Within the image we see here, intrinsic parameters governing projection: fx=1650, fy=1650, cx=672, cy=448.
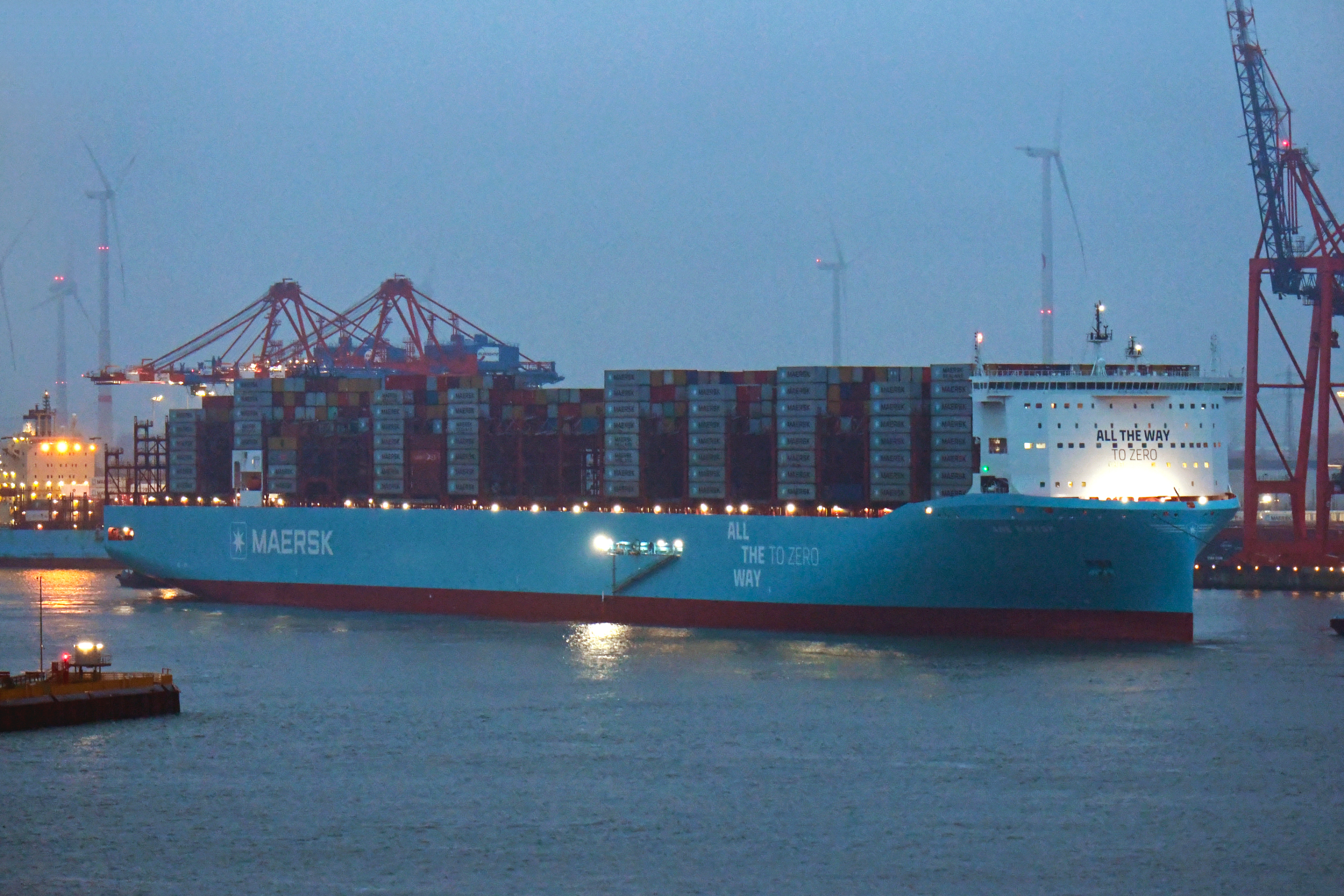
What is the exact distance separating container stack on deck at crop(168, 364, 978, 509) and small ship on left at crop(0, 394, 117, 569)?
20478 millimetres

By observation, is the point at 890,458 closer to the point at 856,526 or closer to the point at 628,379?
the point at 856,526

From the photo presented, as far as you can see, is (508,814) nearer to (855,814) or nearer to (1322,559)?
(855,814)

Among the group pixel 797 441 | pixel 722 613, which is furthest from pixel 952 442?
pixel 722 613

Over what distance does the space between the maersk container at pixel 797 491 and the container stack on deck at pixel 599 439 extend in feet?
0.10

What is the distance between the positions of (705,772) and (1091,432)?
510 inches

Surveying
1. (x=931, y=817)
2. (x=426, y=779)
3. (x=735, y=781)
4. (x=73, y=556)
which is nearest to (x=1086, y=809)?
(x=931, y=817)

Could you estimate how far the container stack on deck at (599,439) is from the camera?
33594 millimetres

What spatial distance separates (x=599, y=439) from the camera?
39062 mm

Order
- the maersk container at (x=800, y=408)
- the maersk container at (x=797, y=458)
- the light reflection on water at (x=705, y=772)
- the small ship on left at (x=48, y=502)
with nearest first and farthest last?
the light reflection on water at (x=705, y=772), the maersk container at (x=797, y=458), the maersk container at (x=800, y=408), the small ship on left at (x=48, y=502)

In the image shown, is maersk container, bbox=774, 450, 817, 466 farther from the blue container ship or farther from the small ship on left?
the small ship on left

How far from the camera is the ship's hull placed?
3038 cm

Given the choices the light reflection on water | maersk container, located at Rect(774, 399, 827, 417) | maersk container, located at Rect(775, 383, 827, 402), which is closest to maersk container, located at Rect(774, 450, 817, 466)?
maersk container, located at Rect(774, 399, 827, 417)

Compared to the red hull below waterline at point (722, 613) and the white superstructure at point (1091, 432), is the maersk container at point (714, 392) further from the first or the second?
the white superstructure at point (1091, 432)

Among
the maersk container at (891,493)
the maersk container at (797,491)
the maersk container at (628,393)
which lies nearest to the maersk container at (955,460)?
the maersk container at (891,493)
